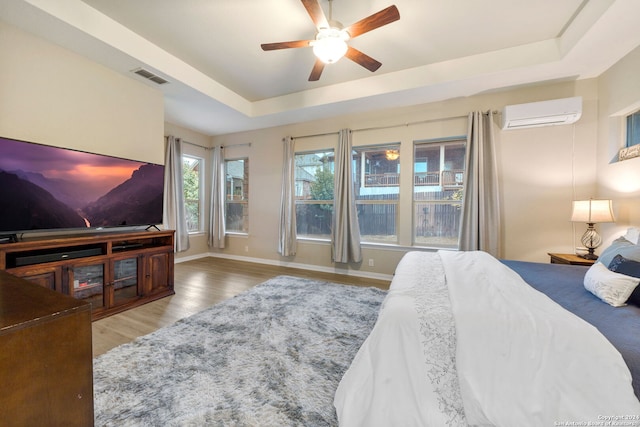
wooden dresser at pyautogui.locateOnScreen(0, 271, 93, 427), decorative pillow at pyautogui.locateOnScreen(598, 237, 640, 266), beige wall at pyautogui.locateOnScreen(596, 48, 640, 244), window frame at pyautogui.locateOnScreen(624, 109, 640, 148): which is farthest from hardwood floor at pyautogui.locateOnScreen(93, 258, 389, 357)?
window frame at pyautogui.locateOnScreen(624, 109, 640, 148)

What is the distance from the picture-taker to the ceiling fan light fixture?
79.4 inches

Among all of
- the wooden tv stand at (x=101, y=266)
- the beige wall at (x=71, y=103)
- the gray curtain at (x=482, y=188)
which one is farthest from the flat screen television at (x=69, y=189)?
the gray curtain at (x=482, y=188)

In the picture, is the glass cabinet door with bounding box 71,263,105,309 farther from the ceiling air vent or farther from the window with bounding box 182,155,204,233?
the window with bounding box 182,155,204,233

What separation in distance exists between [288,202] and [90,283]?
2837mm

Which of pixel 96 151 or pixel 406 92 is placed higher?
pixel 406 92

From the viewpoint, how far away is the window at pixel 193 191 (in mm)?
5160

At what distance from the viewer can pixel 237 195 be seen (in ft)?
17.6

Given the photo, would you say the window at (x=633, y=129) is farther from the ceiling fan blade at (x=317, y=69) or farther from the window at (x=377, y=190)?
the ceiling fan blade at (x=317, y=69)

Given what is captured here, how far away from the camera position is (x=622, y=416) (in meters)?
0.82

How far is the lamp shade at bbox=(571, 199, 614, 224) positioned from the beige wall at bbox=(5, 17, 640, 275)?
0.61 feet

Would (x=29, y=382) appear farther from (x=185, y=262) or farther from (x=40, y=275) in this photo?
(x=185, y=262)

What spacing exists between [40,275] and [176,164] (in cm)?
284

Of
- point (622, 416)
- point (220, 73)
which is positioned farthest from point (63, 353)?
point (220, 73)

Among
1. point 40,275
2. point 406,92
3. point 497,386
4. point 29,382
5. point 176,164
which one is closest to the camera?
point 29,382
